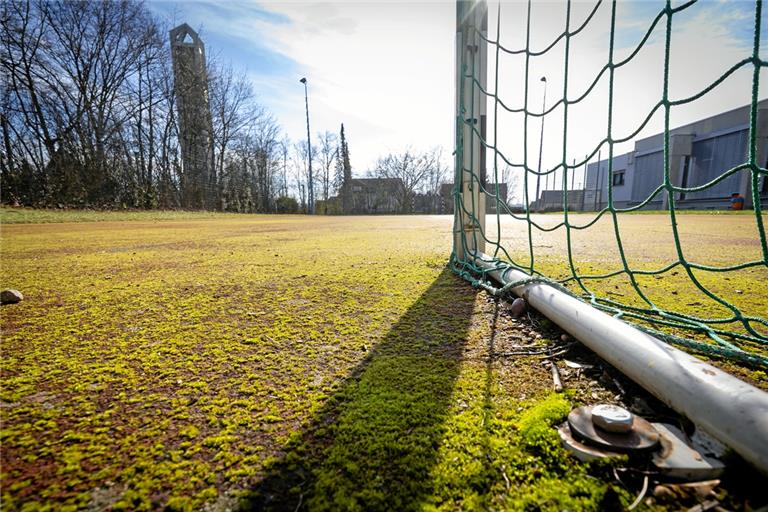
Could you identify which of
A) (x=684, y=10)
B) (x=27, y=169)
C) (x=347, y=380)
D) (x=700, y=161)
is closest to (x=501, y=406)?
(x=347, y=380)

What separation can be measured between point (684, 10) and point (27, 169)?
14.8 metres

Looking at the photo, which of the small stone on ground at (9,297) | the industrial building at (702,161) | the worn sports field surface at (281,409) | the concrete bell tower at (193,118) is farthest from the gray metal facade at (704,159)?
the concrete bell tower at (193,118)

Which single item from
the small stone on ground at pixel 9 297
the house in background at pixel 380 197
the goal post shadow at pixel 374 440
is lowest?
the goal post shadow at pixel 374 440

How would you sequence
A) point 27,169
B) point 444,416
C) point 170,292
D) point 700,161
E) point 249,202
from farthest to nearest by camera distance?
point 249,202
point 700,161
point 27,169
point 170,292
point 444,416

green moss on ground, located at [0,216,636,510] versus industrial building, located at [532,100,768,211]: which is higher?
industrial building, located at [532,100,768,211]

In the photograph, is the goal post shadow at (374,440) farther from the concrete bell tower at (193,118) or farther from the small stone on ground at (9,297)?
the concrete bell tower at (193,118)

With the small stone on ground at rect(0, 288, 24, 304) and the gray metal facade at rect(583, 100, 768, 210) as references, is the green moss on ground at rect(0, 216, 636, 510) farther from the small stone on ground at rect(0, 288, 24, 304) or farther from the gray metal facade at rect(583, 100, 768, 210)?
the gray metal facade at rect(583, 100, 768, 210)

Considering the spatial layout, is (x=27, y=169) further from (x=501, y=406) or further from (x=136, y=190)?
(x=501, y=406)

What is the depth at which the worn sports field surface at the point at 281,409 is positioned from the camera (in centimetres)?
43

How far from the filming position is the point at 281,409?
1.97 feet

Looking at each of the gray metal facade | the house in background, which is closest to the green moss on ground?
the gray metal facade

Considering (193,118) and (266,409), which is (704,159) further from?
(193,118)

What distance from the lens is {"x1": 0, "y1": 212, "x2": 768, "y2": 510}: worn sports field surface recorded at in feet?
1.42

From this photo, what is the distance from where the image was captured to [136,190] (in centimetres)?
1256
